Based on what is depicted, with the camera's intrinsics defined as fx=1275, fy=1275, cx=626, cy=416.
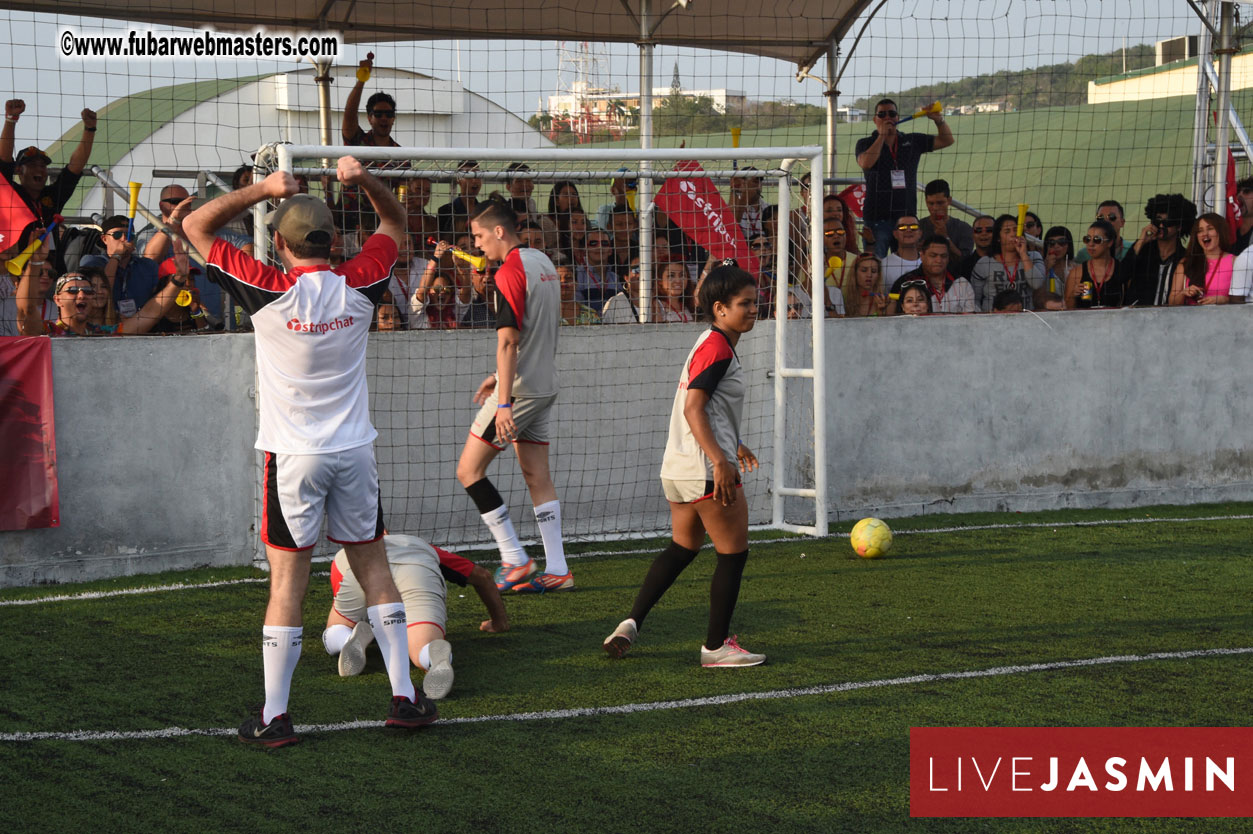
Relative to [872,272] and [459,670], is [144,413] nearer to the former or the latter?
[459,670]

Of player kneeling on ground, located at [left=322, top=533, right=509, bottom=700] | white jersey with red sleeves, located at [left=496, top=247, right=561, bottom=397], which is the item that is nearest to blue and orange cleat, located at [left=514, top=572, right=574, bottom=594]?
white jersey with red sleeves, located at [left=496, top=247, right=561, bottom=397]

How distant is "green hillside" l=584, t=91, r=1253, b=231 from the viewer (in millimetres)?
12305

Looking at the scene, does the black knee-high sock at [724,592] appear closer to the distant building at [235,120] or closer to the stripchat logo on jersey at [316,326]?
the stripchat logo on jersey at [316,326]

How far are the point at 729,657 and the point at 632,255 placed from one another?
15.4 feet

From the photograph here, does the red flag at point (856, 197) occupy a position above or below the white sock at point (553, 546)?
above

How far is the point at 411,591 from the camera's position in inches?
220

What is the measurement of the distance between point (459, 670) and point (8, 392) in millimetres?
3419

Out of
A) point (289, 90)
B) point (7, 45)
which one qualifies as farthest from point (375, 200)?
point (289, 90)

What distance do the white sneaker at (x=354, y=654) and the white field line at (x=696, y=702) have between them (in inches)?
25.5

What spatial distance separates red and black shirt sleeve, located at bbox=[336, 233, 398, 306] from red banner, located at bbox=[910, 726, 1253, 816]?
8.48 feet

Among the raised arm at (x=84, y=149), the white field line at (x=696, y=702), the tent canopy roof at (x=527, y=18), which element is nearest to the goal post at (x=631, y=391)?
the raised arm at (x=84, y=149)

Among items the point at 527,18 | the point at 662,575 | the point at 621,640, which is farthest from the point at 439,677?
the point at 527,18

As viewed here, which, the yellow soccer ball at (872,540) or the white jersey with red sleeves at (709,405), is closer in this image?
the white jersey with red sleeves at (709,405)

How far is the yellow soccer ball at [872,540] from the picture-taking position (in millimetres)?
7996
